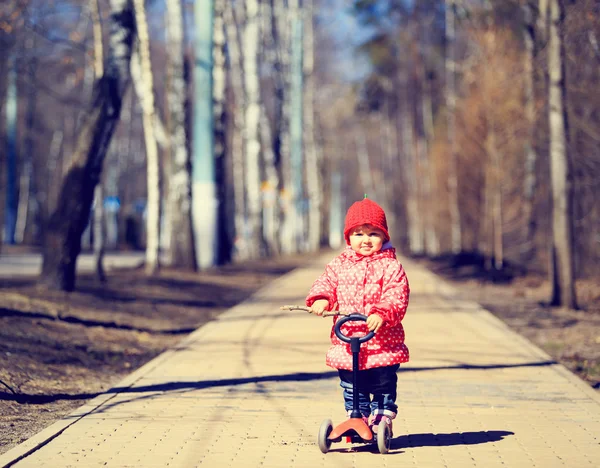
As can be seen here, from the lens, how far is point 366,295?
652 centimetres

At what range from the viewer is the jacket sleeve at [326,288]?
21.4ft

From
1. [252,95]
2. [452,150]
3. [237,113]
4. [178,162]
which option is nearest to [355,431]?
[178,162]

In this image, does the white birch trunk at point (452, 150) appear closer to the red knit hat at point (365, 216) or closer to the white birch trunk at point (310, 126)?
the white birch trunk at point (310, 126)

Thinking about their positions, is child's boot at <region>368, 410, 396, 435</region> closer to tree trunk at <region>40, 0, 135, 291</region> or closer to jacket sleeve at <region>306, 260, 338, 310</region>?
jacket sleeve at <region>306, 260, 338, 310</region>

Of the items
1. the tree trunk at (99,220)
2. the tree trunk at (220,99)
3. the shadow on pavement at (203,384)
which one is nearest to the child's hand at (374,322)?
the shadow on pavement at (203,384)

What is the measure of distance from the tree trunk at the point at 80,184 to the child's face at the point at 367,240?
30.3 ft

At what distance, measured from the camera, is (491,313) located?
17.2 m

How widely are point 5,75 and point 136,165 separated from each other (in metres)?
35.7

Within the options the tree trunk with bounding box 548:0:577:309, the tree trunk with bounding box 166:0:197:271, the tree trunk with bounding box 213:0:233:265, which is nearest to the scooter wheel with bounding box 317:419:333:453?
the tree trunk with bounding box 548:0:577:309

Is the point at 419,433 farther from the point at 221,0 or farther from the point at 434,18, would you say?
the point at 434,18

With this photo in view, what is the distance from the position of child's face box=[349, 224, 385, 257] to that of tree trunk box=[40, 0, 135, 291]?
363 inches

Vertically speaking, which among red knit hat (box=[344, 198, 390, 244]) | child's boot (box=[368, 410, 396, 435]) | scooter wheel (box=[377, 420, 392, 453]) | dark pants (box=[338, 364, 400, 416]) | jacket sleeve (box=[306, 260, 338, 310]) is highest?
red knit hat (box=[344, 198, 390, 244])

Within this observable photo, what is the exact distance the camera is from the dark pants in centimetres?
655

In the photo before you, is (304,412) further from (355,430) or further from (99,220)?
(99,220)
